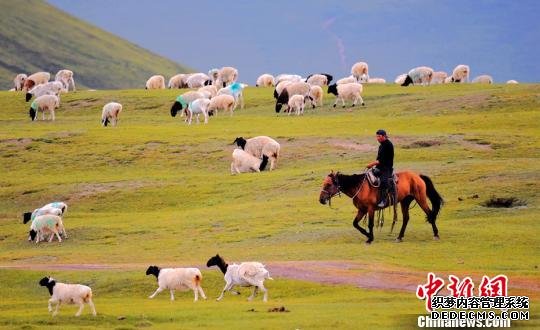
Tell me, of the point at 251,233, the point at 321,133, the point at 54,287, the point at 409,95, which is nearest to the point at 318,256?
the point at 251,233

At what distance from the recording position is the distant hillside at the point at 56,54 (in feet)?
574

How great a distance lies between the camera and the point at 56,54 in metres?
182

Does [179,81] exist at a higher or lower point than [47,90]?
higher

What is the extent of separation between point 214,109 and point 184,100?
6.22 feet

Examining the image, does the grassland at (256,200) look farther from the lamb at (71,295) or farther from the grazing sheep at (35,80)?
the grazing sheep at (35,80)

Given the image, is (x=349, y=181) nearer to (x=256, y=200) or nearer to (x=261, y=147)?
(x=256, y=200)

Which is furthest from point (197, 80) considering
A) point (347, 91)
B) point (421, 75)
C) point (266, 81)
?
point (347, 91)

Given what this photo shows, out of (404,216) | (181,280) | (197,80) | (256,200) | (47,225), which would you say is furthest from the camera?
(197,80)

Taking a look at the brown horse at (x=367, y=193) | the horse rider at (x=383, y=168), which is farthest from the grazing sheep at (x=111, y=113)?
the horse rider at (x=383, y=168)

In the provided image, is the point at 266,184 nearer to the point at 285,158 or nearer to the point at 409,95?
the point at 285,158

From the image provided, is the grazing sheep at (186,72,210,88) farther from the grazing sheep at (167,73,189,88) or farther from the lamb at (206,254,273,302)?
the lamb at (206,254,273,302)

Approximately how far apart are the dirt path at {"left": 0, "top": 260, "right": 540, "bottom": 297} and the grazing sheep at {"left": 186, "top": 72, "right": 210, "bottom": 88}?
4573 centimetres

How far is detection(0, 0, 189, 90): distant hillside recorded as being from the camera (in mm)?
175000

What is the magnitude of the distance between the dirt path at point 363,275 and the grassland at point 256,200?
0.15 metres
